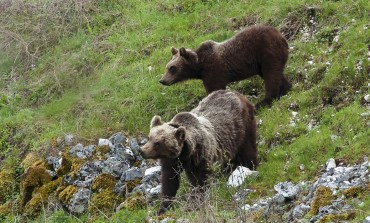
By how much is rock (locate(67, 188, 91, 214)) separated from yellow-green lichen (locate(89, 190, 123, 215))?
0.15 metres

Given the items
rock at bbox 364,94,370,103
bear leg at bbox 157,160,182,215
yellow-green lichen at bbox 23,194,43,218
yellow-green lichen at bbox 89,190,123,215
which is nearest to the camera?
bear leg at bbox 157,160,182,215

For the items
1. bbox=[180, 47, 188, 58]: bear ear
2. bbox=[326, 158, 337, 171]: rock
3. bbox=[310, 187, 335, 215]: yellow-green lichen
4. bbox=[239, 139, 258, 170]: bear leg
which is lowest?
bbox=[239, 139, 258, 170]: bear leg

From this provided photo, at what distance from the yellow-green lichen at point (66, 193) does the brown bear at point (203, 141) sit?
2.23m

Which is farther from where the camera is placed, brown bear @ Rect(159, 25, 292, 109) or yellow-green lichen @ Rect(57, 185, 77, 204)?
brown bear @ Rect(159, 25, 292, 109)

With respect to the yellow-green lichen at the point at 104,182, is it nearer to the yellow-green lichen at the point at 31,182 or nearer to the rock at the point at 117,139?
the rock at the point at 117,139

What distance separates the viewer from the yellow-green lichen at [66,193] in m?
11.7

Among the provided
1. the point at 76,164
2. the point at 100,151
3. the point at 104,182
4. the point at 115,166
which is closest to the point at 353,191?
the point at 104,182

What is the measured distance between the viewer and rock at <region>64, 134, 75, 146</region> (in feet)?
43.7

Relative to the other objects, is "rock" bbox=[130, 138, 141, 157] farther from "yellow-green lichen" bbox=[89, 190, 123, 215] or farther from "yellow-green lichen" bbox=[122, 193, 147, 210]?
"yellow-green lichen" bbox=[122, 193, 147, 210]

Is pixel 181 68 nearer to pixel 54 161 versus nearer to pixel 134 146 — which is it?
pixel 134 146

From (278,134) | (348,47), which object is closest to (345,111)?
(278,134)

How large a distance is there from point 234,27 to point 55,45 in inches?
170

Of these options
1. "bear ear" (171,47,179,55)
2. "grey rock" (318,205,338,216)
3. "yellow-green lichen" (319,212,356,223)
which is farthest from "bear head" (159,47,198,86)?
"yellow-green lichen" (319,212,356,223)

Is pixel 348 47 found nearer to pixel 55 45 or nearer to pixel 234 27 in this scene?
pixel 234 27
